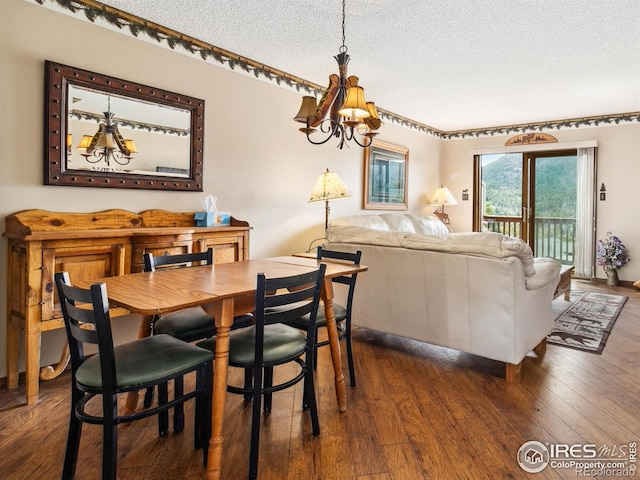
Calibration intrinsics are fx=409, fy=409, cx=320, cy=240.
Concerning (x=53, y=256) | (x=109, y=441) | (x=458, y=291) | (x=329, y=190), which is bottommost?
(x=109, y=441)

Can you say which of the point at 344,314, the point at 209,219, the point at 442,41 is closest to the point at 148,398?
the point at 344,314

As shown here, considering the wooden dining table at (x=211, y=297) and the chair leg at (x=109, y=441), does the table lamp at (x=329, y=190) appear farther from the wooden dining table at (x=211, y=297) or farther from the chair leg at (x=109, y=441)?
the chair leg at (x=109, y=441)

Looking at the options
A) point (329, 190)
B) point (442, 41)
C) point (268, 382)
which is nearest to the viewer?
point (268, 382)

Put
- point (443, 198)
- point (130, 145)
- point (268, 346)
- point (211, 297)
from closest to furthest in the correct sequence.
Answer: point (211, 297), point (268, 346), point (130, 145), point (443, 198)

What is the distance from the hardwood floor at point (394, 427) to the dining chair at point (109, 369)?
230 mm

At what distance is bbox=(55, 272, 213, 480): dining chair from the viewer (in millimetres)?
1365

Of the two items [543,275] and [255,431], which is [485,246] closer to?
[543,275]

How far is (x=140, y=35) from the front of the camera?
3025 millimetres

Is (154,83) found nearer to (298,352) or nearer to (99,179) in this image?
(99,179)

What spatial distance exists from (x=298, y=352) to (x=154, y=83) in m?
2.44

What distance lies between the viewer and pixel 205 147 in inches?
138

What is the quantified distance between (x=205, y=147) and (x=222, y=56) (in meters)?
0.84

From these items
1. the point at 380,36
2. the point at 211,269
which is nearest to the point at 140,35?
the point at 380,36

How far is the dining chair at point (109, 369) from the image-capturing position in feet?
4.48
